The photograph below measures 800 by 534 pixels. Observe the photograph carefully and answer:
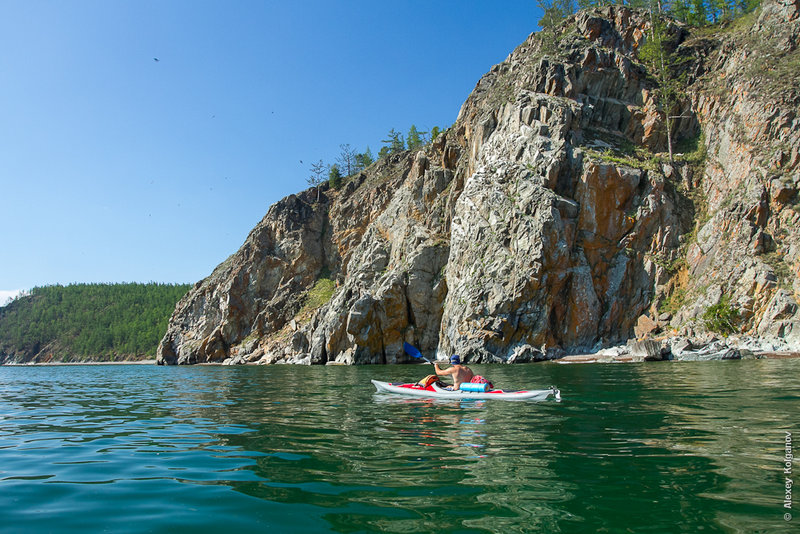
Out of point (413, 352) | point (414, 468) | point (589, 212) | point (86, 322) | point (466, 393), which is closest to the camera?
point (414, 468)

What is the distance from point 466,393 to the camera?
1603 cm

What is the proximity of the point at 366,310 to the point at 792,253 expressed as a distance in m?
39.3

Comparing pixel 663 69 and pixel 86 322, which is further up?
pixel 663 69

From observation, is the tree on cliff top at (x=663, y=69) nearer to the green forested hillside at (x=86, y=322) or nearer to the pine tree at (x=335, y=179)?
the pine tree at (x=335, y=179)

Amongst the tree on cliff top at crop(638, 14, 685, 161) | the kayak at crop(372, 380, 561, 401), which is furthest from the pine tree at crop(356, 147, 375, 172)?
the kayak at crop(372, 380, 561, 401)

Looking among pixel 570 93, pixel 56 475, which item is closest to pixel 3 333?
pixel 570 93

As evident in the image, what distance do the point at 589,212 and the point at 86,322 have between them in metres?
151

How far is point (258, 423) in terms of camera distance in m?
12.5

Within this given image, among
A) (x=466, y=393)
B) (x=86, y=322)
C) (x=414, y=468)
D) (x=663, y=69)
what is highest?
(x=663, y=69)

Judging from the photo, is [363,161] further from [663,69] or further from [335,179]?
[663,69]

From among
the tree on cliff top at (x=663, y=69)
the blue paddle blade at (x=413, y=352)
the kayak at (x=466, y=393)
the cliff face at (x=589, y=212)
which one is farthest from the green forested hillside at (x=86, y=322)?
the kayak at (x=466, y=393)

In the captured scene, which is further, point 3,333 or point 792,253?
point 3,333

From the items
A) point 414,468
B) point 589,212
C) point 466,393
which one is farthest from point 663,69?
point 414,468

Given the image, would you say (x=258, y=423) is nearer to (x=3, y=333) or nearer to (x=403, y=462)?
(x=403, y=462)
